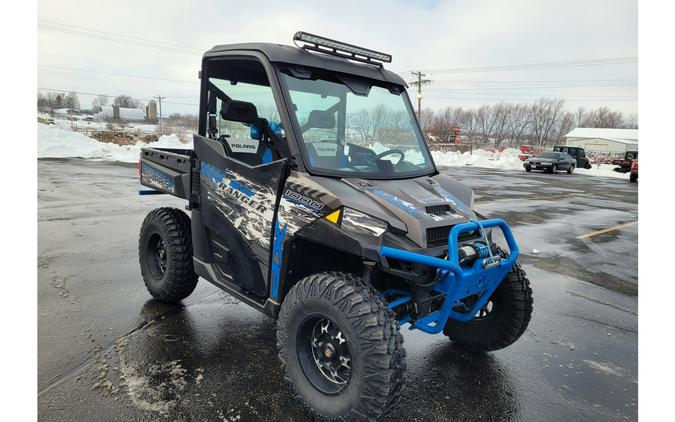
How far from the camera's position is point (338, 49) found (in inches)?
131

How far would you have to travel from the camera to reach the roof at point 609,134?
83219 millimetres

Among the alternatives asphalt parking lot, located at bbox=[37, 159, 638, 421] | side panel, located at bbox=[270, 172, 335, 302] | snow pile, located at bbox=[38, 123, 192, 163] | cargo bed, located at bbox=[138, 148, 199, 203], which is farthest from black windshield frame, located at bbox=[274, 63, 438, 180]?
snow pile, located at bbox=[38, 123, 192, 163]

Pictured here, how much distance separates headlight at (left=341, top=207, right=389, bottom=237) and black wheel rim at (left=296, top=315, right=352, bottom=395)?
56 cm

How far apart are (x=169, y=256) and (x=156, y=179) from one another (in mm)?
803

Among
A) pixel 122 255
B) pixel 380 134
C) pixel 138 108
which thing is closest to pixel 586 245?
pixel 380 134

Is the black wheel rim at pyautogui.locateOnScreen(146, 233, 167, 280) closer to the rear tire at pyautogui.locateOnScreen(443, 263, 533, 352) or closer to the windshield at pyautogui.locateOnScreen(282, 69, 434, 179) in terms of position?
the windshield at pyautogui.locateOnScreen(282, 69, 434, 179)

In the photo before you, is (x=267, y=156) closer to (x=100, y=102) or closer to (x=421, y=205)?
(x=421, y=205)

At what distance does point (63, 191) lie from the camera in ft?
38.0

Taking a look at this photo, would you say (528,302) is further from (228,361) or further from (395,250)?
(228,361)

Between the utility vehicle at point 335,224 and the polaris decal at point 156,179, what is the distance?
11cm

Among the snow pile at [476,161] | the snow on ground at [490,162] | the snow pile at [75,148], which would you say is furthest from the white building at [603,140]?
the snow pile at [75,148]

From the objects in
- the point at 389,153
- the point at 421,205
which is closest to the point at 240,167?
the point at 389,153

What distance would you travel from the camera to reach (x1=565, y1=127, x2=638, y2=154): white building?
8094cm

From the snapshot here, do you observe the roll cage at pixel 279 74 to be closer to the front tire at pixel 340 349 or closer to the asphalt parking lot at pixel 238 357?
the front tire at pixel 340 349
